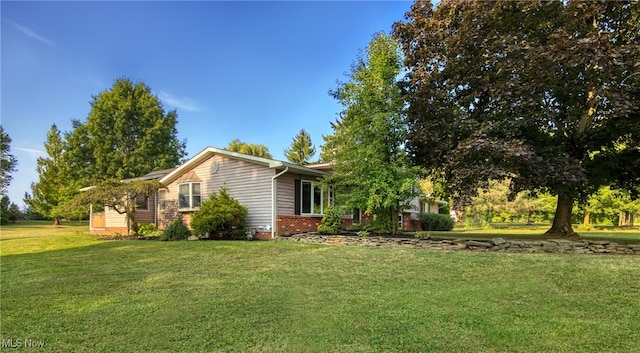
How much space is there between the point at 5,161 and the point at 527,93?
43513mm

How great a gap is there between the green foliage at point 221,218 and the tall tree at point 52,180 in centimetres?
2263

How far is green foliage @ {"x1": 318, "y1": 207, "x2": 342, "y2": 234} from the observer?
1307cm

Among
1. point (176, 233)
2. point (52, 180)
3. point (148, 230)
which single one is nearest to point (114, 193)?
point (148, 230)

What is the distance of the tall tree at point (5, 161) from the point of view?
1308 inches

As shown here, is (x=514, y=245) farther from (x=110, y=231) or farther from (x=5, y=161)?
(x=5, y=161)

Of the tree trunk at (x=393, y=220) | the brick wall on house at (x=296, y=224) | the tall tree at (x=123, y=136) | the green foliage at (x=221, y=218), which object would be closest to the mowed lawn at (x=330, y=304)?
the tree trunk at (x=393, y=220)

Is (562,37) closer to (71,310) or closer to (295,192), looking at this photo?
(295,192)

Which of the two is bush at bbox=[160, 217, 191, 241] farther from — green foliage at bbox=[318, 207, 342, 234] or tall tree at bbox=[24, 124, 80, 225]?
tall tree at bbox=[24, 124, 80, 225]

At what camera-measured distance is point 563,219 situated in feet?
38.2

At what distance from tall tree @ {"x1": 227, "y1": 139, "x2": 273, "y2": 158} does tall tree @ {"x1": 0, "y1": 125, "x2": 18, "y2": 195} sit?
21.6 metres

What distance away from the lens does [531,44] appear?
921cm

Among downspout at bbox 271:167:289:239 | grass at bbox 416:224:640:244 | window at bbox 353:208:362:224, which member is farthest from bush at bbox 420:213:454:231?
downspout at bbox 271:167:289:239

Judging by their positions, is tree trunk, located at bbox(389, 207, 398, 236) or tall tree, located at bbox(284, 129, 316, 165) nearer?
tree trunk, located at bbox(389, 207, 398, 236)

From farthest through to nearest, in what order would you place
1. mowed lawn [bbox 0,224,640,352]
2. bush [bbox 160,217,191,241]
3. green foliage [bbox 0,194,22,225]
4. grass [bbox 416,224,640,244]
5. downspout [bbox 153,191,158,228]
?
green foliage [bbox 0,194,22,225]
downspout [bbox 153,191,158,228]
bush [bbox 160,217,191,241]
grass [bbox 416,224,640,244]
mowed lawn [bbox 0,224,640,352]
